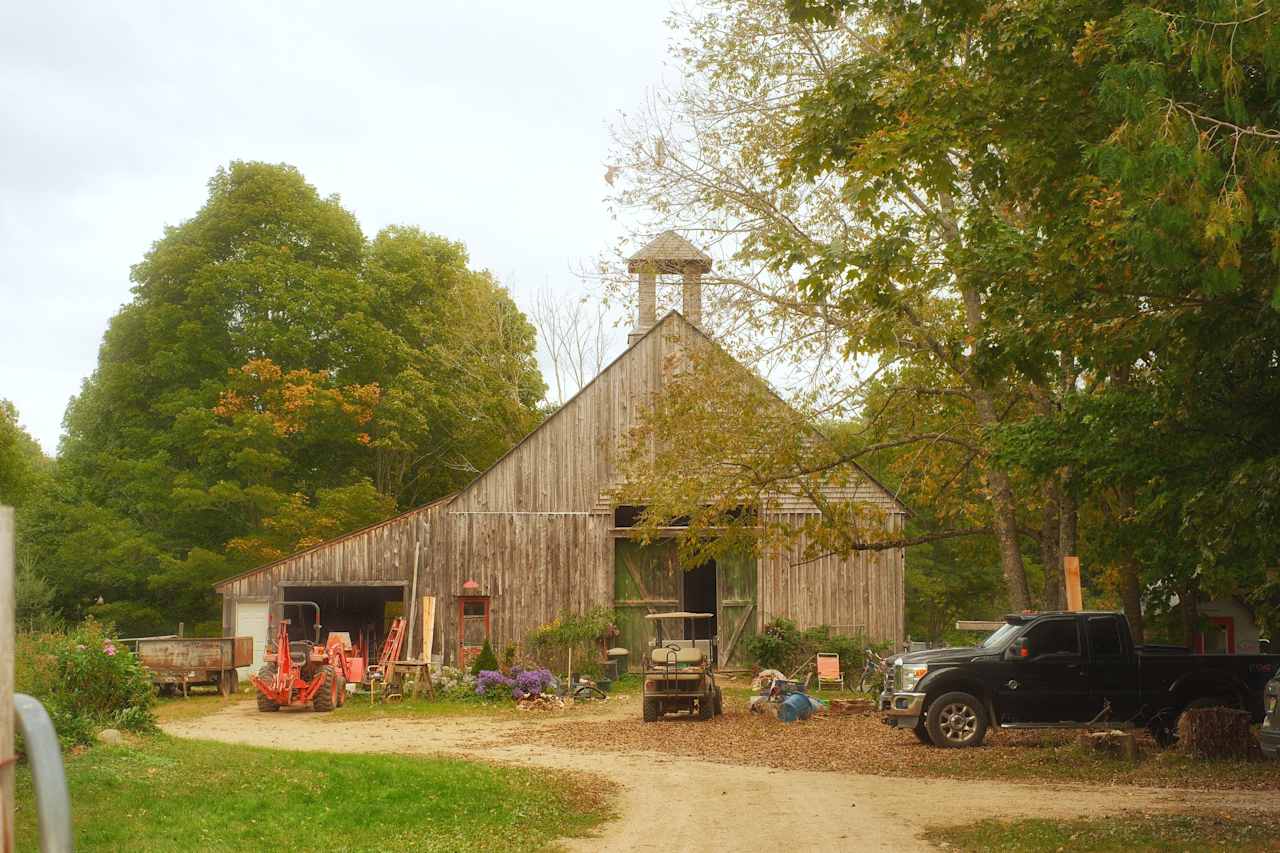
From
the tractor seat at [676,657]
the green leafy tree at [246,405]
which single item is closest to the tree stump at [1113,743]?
the tractor seat at [676,657]

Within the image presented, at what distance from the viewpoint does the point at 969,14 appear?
1177cm

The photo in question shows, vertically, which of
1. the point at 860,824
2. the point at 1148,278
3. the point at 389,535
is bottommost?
the point at 860,824

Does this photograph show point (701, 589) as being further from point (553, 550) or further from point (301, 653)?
point (301, 653)

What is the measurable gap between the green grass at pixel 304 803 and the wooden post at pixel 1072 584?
8.19 metres

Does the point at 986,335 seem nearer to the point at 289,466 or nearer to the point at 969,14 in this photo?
the point at 969,14

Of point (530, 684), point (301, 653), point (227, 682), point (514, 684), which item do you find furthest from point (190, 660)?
point (530, 684)

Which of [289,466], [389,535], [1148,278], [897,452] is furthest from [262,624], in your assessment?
[1148,278]

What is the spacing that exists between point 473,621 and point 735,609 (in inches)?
239

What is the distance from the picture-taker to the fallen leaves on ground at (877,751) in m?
14.4

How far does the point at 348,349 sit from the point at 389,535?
1468cm

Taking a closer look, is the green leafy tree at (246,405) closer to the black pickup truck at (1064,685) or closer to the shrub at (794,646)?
the shrub at (794,646)

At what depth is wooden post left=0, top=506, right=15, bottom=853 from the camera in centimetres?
208

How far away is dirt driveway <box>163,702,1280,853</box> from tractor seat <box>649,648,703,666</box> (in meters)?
4.19

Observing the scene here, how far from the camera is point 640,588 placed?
3111cm
